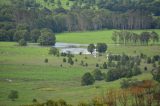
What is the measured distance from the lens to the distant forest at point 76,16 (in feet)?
497

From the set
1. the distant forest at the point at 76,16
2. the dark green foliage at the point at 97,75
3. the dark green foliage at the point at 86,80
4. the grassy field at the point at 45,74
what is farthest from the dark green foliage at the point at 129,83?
the distant forest at the point at 76,16

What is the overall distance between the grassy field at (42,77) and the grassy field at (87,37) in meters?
17.5

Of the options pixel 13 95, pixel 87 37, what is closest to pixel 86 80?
pixel 13 95

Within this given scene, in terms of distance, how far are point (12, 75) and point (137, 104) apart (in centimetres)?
2973

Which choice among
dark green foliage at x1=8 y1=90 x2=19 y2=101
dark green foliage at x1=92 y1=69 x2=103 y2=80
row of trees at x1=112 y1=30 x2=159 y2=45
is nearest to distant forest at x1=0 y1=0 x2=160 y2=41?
row of trees at x1=112 y1=30 x2=159 y2=45

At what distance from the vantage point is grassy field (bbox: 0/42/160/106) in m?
70.1

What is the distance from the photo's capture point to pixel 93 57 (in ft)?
344

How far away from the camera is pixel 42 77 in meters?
Result: 83.8

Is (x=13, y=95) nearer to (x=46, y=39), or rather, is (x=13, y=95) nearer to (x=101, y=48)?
(x=101, y=48)

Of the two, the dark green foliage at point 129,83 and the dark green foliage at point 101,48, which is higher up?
the dark green foliage at point 129,83

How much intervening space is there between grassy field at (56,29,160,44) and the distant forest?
6497 millimetres

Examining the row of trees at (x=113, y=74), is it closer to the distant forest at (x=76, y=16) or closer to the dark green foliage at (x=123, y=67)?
the dark green foliage at (x=123, y=67)

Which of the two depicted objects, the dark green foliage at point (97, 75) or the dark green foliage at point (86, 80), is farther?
the dark green foliage at point (97, 75)

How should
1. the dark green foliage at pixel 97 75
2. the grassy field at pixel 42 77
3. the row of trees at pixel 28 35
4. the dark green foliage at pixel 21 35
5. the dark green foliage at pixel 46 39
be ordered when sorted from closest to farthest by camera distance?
the grassy field at pixel 42 77 < the dark green foliage at pixel 97 75 < the dark green foliage at pixel 46 39 < the row of trees at pixel 28 35 < the dark green foliage at pixel 21 35
